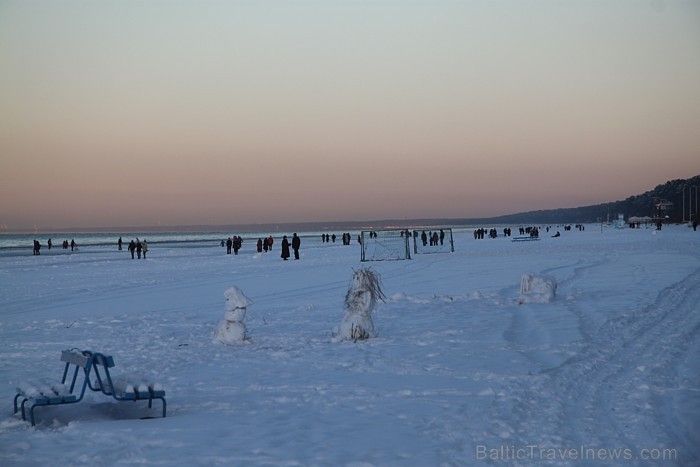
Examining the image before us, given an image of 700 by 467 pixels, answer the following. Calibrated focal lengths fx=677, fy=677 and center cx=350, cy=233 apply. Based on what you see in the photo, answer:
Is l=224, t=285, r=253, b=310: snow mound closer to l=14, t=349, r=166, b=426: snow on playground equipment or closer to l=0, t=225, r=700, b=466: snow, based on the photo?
l=0, t=225, r=700, b=466: snow

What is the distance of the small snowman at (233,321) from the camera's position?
11.1 metres

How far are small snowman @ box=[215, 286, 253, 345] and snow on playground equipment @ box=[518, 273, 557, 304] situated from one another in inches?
272

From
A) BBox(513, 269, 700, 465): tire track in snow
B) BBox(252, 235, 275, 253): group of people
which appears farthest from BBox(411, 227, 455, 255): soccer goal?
BBox(513, 269, 700, 465): tire track in snow

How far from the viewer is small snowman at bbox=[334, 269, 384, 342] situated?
1113 centimetres

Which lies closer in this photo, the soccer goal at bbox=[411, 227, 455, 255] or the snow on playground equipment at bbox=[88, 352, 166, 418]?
the snow on playground equipment at bbox=[88, 352, 166, 418]

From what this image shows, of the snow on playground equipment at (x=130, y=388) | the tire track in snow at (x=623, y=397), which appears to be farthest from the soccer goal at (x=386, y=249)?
the snow on playground equipment at (x=130, y=388)

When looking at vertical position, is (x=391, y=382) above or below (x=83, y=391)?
below

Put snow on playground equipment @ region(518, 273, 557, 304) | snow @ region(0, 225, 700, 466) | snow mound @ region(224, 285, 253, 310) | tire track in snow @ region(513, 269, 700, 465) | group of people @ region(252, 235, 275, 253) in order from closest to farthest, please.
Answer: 1. snow @ region(0, 225, 700, 466)
2. tire track in snow @ region(513, 269, 700, 465)
3. snow mound @ region(224, 285, 253, 310)
4. snow on playground equipment @ region(518, 273, 557, 304)
5. group of people @ region(252, 235, 275, 253)

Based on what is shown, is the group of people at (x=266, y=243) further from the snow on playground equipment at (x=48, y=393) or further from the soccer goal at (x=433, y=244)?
the snow on playground equipment at (x=48, y=393)

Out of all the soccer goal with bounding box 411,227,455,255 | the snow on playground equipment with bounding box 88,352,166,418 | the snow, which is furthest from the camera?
the soccer goal with bounding box 411,227,455,255

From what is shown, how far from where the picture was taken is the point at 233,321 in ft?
36.7

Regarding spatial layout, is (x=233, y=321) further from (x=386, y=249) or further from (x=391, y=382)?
(x=386, y=249)

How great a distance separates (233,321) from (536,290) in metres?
7.49

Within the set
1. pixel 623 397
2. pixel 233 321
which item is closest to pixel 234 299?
pixel 233 321
